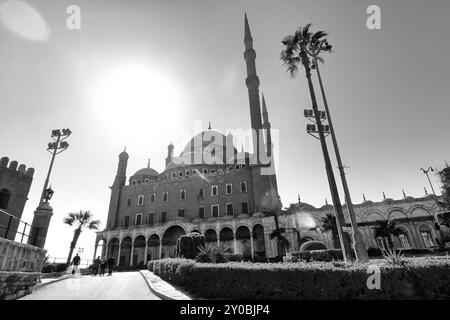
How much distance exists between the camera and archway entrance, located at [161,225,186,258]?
35.5 meters

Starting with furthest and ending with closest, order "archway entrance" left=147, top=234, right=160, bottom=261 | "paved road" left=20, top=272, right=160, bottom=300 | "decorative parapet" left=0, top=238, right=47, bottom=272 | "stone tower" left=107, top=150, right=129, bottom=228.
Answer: "stone tower" left=107, top=150, right=129, bottom=228
"archway entrance" left=147, top=234, right=160, bottom=261
"paved road" left=20, top=272, right=160, bottom=300
"decorative parapet" left=0, top=238, right=47, bottom=272

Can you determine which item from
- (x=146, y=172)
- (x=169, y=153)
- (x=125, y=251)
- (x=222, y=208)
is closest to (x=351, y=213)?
(x=222, y=208)

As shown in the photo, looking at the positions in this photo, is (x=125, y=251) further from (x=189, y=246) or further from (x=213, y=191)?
(x=189, y=246)

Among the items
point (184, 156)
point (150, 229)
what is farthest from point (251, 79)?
point (150, 229)

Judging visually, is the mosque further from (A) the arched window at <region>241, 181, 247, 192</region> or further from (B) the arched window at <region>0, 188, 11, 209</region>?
(B) the arched window at <region>0, 188, 11, 209</region>

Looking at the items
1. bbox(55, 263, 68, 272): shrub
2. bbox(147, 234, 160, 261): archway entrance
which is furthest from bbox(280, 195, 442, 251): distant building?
bbox(55, 263, 68, 272): shrub

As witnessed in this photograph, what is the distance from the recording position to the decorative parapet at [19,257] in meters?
7.27

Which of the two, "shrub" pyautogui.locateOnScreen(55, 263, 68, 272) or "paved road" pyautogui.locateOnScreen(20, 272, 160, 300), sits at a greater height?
"shrub" pyautogui.locateOnScreen(55, 263, 68, 272)

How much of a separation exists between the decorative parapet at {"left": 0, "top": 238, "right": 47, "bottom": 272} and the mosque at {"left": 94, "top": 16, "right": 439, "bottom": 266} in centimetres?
2225

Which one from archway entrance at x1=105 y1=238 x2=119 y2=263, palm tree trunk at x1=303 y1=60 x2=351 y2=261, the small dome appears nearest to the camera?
palm tree trunk at x1=303 y1=60 x2=351 y2=261

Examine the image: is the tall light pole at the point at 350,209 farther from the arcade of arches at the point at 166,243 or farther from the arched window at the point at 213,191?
the arched window at the point at 213,191

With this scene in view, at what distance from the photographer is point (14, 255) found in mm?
7984

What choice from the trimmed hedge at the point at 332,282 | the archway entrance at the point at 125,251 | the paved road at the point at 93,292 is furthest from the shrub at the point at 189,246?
the archway entrance at the point at 125,251
